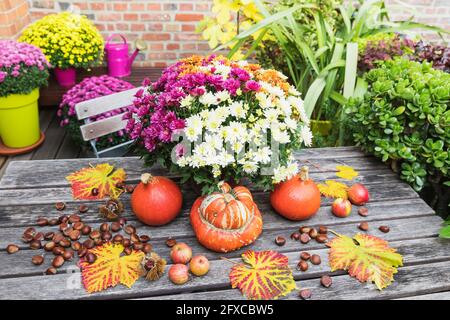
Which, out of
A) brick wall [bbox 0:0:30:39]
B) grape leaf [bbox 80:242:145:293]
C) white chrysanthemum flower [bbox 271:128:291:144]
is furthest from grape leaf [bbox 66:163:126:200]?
brick wall [bbox 0:0:30:39]

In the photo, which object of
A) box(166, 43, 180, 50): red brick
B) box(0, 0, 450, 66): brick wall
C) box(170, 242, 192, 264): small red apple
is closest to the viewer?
box(170, 242, 192, 264): small red apple

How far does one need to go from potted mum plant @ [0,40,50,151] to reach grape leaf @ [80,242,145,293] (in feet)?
5.66

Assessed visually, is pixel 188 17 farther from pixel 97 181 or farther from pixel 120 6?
pixel 97 181

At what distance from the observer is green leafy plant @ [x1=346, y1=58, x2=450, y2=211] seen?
153cm

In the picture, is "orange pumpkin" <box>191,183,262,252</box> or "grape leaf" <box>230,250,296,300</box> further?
"orange pumpkin" <box>191,183,262,252</box>

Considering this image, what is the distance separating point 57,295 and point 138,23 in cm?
294

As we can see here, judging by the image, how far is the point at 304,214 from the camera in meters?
1.32

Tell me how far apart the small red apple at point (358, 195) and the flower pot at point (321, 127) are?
34.0 inches

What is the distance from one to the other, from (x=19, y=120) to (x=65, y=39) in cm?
71

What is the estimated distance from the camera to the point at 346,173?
1.63m

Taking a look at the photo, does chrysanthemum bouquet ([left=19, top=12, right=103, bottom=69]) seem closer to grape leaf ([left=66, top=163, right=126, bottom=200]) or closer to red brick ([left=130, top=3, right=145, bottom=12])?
red brick ([left=130, top=3, right=145, bottom=12])

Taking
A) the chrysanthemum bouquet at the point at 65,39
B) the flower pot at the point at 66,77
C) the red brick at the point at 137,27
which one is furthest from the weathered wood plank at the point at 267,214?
the red brick at the point at 137,27

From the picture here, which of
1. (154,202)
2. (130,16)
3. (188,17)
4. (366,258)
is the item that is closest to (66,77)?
(130,16)
